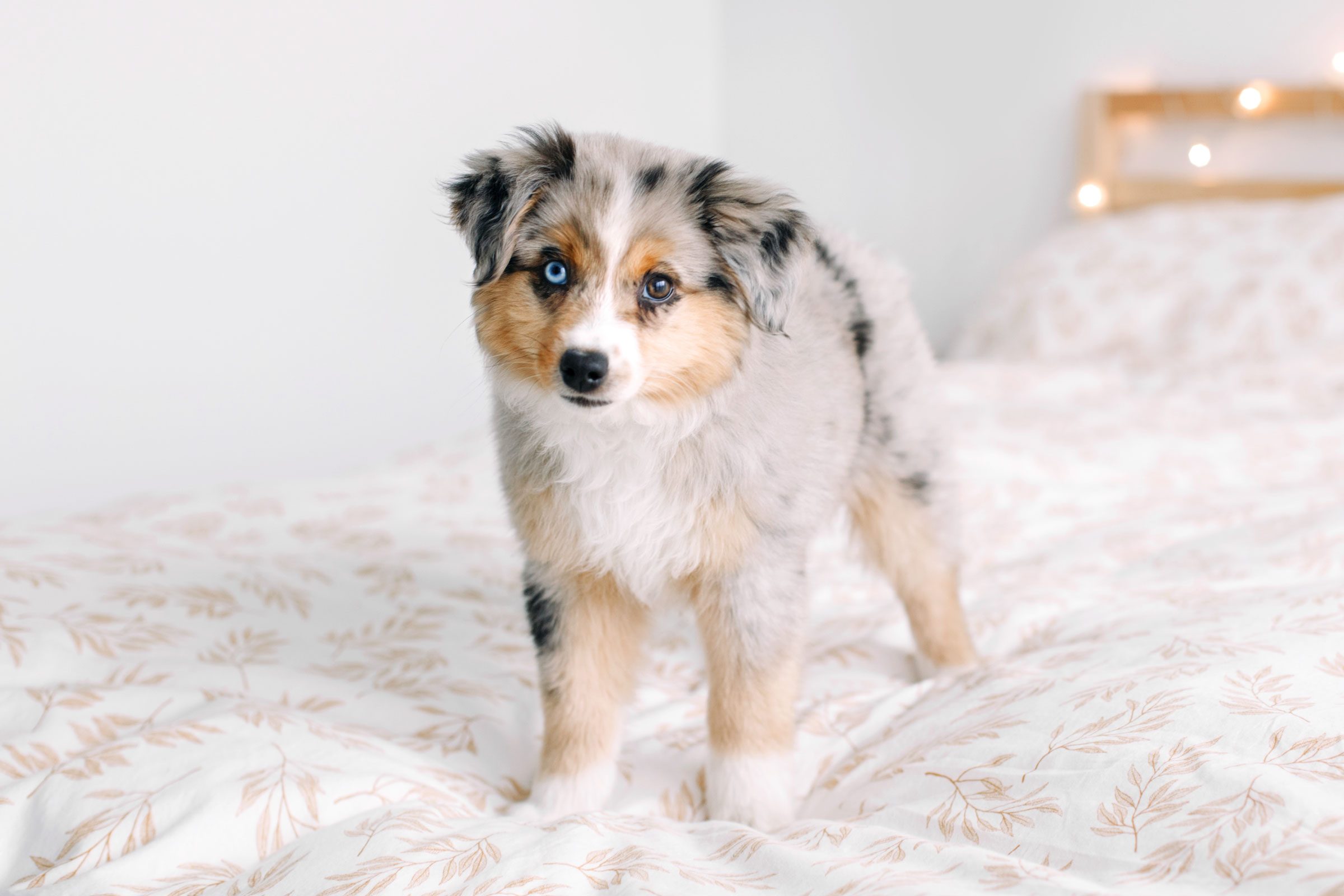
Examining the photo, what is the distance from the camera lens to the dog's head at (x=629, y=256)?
1.33 meters

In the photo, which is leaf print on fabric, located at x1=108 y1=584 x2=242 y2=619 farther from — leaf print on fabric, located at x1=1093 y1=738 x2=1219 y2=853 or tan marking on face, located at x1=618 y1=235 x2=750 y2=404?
leaf print on fabric, located at x1=1093 y1=738 x2=1219 y2=853

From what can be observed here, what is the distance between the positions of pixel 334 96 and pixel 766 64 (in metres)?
2.56

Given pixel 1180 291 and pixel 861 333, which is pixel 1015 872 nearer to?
pixel 861 333

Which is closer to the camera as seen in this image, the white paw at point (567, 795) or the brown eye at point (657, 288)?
the brown eye at point (657, 288)

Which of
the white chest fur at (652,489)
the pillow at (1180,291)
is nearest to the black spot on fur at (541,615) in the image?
the white chest fur at (652,489)

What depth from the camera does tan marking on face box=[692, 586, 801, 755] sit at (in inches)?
A: 57.3

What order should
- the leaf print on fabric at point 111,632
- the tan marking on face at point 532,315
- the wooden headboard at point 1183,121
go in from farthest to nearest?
1. the wooden headboard at point 1183,121
2. the leaf print on fabric at point 111,632
3. the tan marking on face at point 532,315

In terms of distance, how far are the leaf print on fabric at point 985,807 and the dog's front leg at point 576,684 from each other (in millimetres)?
489

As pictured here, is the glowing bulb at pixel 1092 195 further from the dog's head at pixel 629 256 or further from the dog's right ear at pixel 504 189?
the dog's right ear at pixel 504 189

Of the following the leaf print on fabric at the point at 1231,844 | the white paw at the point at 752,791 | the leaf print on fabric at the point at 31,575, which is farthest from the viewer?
the leaf print on fabric at the point at 31,575

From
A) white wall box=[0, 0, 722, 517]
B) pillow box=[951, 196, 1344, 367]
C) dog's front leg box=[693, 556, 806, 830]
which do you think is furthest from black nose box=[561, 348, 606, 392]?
pillow box=[951, 196, 1344, 367]

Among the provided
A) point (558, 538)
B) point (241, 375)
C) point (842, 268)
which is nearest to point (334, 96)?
point (241, 375)

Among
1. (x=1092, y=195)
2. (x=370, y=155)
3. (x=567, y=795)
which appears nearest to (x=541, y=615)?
(x=567, y=795)

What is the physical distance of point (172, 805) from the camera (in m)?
1.25
